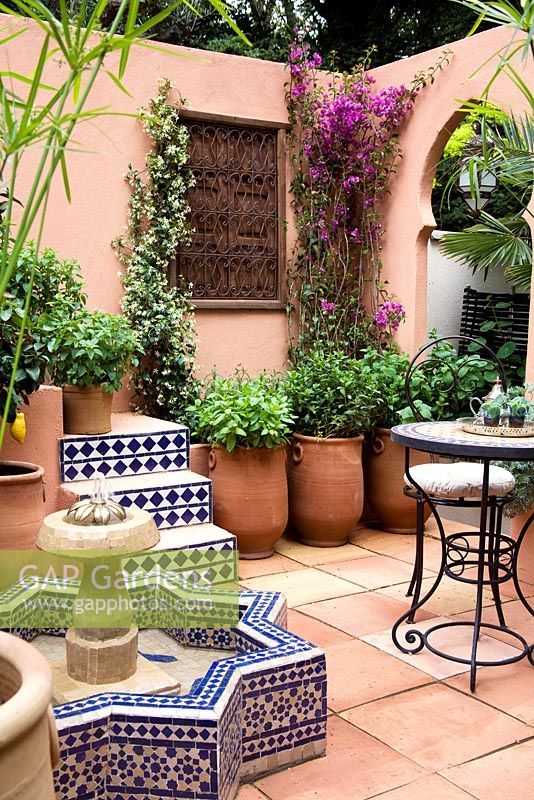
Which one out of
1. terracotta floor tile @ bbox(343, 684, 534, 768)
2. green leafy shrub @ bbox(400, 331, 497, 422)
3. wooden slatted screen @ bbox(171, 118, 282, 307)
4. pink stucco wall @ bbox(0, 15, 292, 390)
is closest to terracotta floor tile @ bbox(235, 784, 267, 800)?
terracotta floor tile @ bbox(343, 684, 534, 768)

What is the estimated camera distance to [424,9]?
11.5 metres

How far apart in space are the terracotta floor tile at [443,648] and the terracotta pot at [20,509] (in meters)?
1.57

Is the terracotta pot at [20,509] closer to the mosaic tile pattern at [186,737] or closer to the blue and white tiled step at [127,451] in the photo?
the blue and white tiled step at [127,451]

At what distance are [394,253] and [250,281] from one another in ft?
3.53

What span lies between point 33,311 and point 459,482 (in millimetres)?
2424

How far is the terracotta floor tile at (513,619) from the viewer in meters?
3.74

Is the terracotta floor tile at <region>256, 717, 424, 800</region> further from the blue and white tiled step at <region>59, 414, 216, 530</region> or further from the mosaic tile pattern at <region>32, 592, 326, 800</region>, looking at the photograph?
the blue and white tiled step at <region>59, 414, 216, 530</region>

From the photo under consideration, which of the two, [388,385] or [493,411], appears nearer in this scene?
[493,411]

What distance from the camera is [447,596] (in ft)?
14.0

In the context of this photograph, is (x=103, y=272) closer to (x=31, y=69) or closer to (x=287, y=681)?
(x=31, y=69)

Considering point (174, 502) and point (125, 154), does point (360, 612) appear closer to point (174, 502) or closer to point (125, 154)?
point (174, 502)

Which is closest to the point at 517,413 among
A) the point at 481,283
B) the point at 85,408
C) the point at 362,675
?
the point at 362,675

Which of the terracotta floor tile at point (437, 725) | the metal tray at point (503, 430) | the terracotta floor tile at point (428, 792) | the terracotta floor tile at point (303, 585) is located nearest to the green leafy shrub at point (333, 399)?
the terracotta floor tile at point (303, 585)

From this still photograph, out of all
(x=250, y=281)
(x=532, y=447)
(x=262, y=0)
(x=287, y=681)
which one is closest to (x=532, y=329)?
(x=532, y=447)
